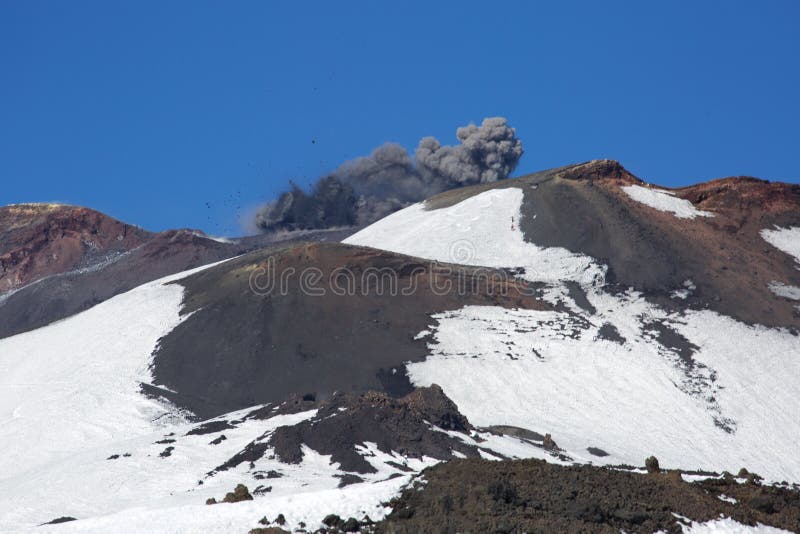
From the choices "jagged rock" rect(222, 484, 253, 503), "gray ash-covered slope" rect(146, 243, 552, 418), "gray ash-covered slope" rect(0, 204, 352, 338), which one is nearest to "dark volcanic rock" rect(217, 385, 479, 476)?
"jagged rock" rect(222, 484, 253, 503)

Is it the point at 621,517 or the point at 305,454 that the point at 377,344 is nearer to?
the point at 305,454

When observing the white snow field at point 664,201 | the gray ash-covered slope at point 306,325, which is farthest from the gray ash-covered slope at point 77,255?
the white snow field at point 664,201

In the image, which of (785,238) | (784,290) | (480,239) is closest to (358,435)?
(784,290)

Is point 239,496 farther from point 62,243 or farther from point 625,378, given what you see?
point 62,243

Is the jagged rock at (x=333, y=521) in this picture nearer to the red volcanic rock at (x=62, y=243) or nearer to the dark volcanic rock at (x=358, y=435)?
the dark volcanic rock at (x=358, y=435)

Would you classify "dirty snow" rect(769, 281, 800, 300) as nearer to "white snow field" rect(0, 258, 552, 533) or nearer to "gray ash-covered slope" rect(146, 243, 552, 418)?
"gray ash-covered slope" rect(146, 243, 552, 418)


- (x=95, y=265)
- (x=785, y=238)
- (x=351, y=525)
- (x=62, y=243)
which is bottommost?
(x=351, y=525)
